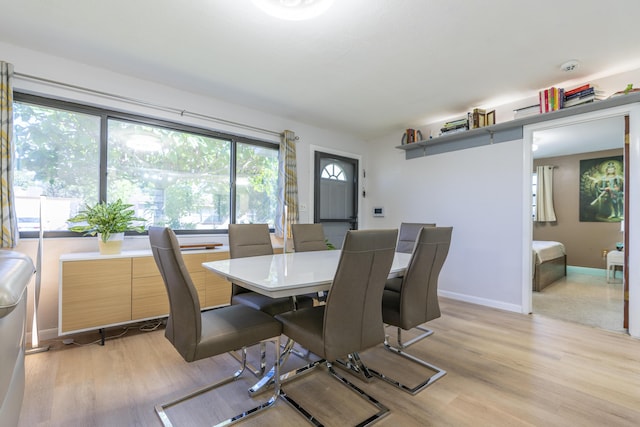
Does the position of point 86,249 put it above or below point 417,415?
above

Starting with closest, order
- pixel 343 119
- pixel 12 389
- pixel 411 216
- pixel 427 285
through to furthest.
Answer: pixel 12 389 < pixel 427 285 < pixel 343 119 < pixel 411 216

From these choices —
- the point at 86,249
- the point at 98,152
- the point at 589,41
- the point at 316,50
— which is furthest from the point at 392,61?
the point at 86,249

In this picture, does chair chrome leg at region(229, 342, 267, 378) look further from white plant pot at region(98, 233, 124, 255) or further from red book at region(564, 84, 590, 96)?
red book at region(564, 84, 590, 96)

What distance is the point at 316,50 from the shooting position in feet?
7.94

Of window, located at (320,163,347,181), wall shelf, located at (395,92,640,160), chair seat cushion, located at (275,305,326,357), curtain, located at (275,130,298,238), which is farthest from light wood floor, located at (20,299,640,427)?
window, located at (320,163,347,181)

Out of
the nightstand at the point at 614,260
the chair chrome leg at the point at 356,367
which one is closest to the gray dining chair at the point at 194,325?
the chair chrome leg at the point at 356,367

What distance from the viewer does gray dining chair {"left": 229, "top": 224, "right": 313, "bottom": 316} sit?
7.03ft

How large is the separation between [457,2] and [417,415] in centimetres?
246

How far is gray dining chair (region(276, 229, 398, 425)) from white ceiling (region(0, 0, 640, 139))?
1.56 metres

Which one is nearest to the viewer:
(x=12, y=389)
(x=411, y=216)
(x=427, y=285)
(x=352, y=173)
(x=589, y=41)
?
(x=12, y=389)

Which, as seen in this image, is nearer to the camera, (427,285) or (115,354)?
(427,285)

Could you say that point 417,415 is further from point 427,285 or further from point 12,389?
point 12,389

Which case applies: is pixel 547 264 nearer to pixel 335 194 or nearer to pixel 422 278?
pixel 335 194

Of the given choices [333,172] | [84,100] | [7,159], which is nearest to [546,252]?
[333,172]
